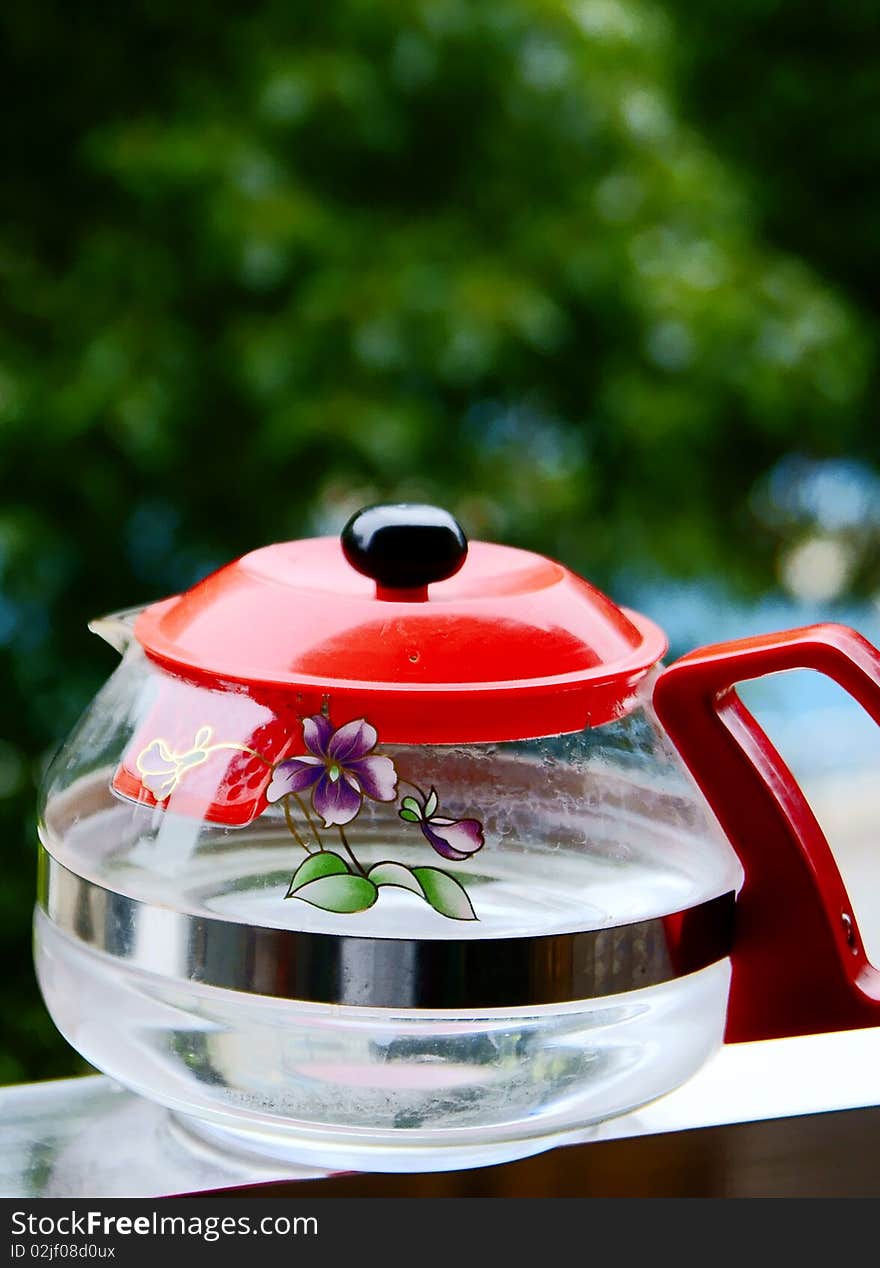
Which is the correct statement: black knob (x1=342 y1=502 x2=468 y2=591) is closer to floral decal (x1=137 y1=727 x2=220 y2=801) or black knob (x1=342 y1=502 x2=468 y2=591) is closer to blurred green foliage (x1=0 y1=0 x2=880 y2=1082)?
floral decal (x1=137 y1=727 x2=220 y2=801)

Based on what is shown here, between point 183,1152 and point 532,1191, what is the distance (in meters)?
0.17

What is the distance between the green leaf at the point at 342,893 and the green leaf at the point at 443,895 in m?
0.02

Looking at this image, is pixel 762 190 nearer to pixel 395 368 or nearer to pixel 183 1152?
pixel 395 368

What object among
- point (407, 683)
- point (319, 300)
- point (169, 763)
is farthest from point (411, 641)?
point (319, 300)

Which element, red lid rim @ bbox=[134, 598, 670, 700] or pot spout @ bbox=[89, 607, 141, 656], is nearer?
red lid rim @ bbox=[134, 598, 670, 700]

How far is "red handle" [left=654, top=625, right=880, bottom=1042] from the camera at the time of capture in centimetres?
62

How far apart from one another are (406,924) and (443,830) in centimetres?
5

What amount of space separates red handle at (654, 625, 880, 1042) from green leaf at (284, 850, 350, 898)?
0.15 meters

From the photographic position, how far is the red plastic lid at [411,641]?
587mm

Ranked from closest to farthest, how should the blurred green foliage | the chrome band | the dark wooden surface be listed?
1. the chrome band
2. the dark wooden surface
3. the blurred green foliage

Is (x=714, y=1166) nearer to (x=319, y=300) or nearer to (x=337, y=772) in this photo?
(x=337, y=772)

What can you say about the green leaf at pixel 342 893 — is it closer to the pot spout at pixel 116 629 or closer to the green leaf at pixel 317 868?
the green leaf at pixel 317 868

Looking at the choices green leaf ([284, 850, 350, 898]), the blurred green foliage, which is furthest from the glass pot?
the blurred green foliage

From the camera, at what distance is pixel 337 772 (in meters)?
0.60
